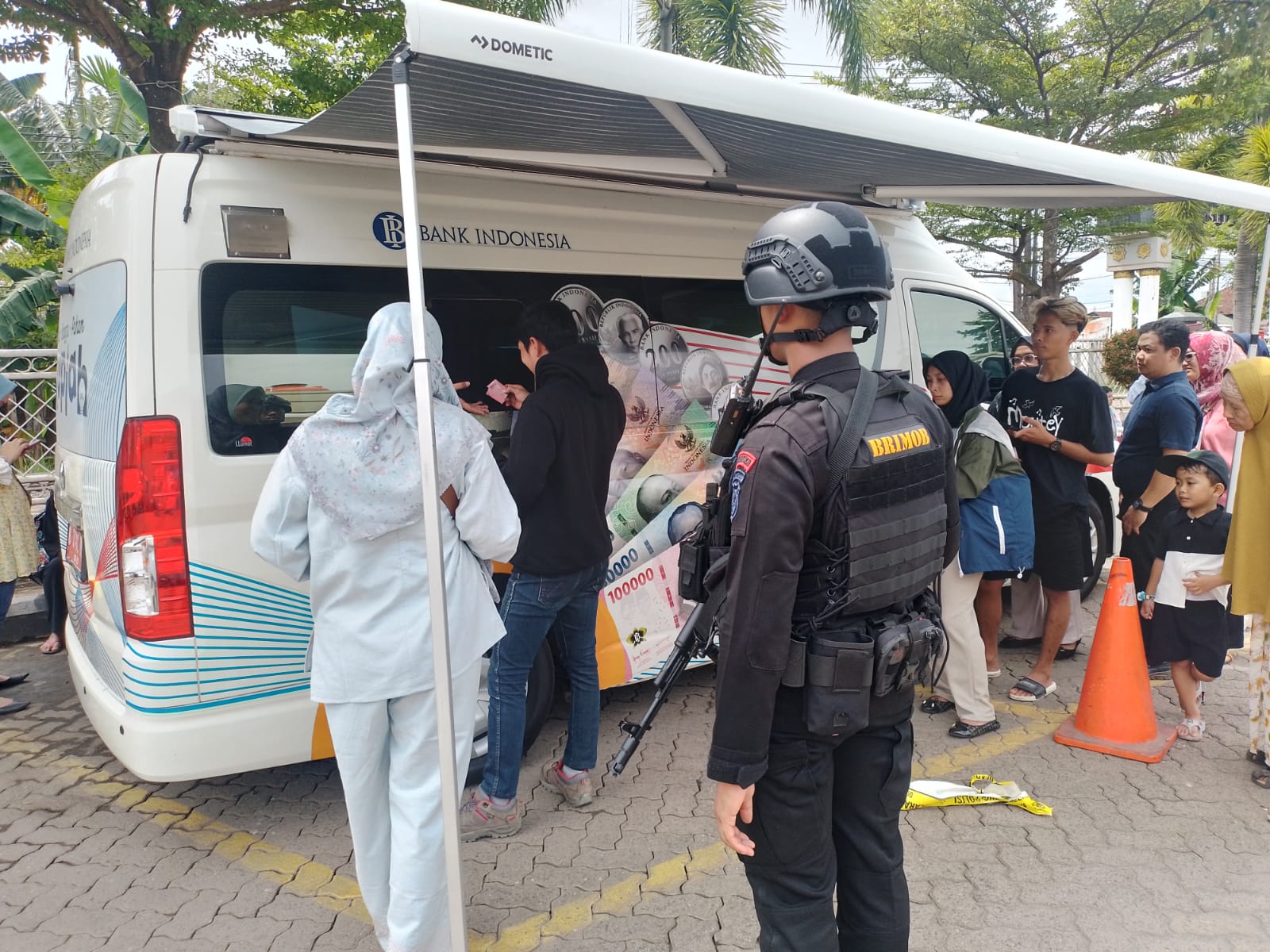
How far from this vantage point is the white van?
2.82m

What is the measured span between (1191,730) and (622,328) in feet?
10.0

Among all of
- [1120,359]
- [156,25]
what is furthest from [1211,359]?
[1120,359]

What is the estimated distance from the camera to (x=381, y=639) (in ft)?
7.77

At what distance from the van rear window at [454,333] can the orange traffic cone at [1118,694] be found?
1.83m

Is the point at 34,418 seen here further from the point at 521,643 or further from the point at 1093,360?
the point at 1093,360

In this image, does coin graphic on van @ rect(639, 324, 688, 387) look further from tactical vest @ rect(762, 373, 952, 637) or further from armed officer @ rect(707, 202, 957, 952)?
tactical vest @ rect(762, 373, 952, 637)

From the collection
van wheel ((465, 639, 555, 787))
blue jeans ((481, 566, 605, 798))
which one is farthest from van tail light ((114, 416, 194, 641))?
van wheel ((465, 639, 555, 787))

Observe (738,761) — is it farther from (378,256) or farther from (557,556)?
(378,256)

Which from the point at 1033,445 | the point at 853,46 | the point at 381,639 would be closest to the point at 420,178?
the point at 381,639

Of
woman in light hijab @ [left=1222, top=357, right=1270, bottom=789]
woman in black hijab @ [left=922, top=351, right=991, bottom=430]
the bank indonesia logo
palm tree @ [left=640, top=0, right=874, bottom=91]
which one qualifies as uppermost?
palm tree @ [left=640, top=0, right=874, bottom=91]

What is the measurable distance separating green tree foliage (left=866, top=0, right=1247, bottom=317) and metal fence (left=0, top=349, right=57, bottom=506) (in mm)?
15057

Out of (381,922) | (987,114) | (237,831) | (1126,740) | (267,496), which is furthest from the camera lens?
(987,114)

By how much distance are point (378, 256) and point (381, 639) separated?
144 cm

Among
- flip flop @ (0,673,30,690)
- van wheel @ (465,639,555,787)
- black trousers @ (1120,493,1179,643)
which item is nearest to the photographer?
van wheel @ (465,639,555,787)
